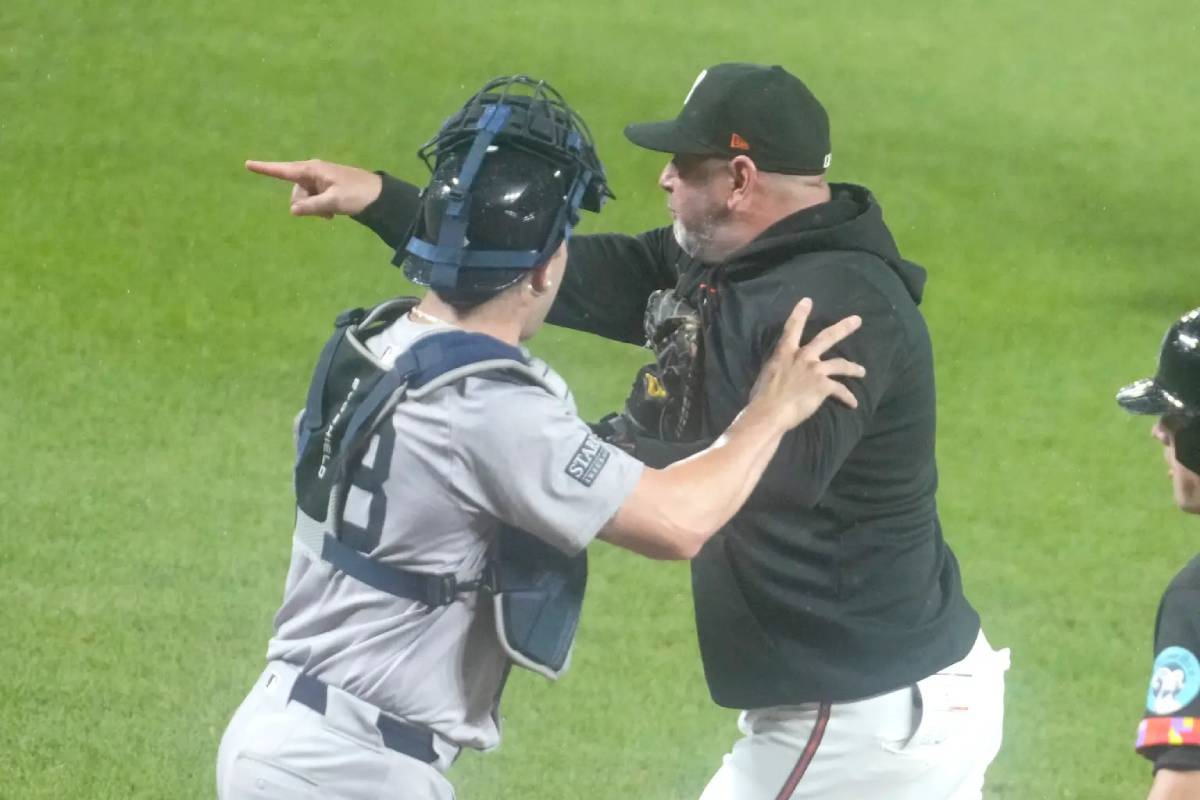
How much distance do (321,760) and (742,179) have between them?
58.9 inches

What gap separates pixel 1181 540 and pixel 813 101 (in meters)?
4.37

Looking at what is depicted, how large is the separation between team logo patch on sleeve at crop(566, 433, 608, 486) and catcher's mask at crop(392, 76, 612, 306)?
33 cm

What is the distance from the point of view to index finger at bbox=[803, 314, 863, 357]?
3.09 m

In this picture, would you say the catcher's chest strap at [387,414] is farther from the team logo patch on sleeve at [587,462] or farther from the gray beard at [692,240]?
the gray beard at [692,240]

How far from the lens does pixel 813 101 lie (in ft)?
11.6

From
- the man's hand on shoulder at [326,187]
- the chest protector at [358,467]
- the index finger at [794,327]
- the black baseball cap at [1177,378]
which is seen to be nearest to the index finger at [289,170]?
the man's hand on shoulder at [326,187]

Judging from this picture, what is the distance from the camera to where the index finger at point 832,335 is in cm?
309

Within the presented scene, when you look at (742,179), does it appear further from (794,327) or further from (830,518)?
(830,518)

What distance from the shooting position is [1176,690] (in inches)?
101

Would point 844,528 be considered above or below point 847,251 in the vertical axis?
below

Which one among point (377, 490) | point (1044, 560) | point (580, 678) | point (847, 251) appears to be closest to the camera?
point (377, 490)

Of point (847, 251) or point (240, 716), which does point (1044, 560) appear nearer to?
point (847, 251)

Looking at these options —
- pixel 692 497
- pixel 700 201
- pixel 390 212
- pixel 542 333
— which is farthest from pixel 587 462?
pixel 542 333

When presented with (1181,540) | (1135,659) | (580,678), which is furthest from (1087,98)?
(580,678)
